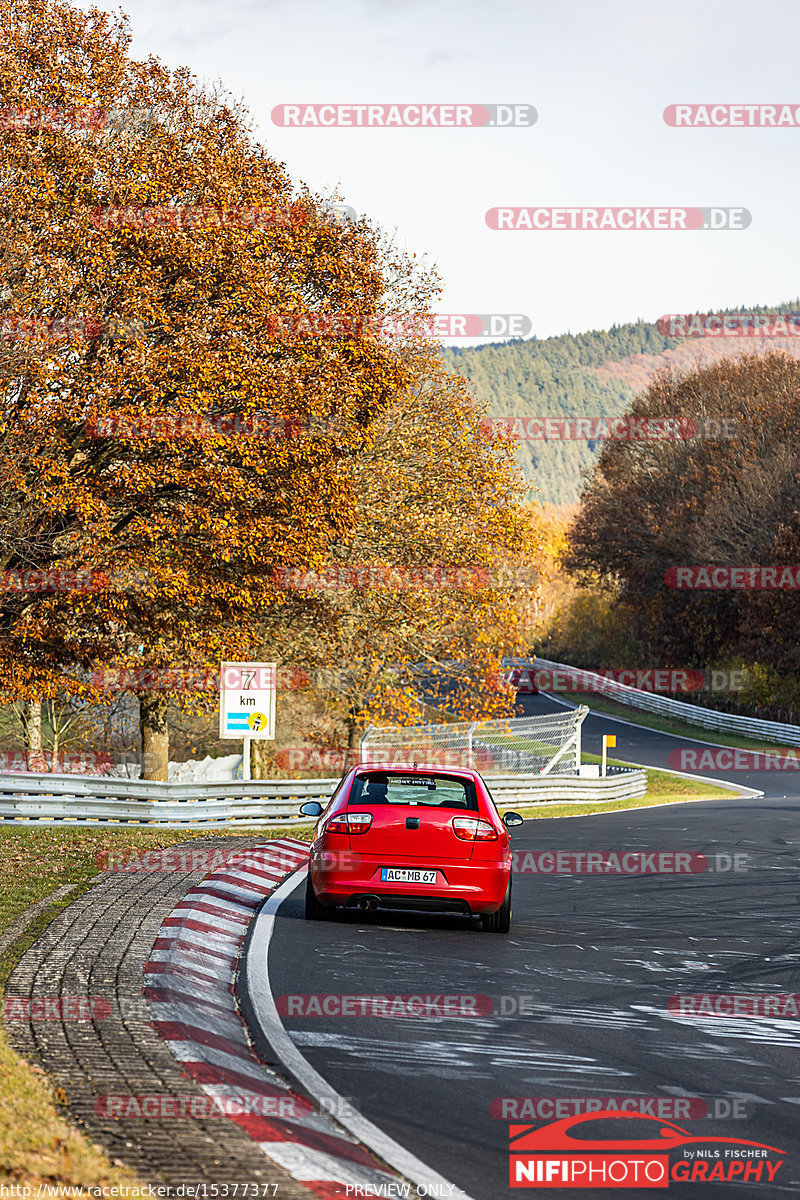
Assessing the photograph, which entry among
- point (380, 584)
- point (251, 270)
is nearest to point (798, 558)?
point (380, 584)

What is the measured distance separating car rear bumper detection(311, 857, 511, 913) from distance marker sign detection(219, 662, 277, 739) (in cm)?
1054

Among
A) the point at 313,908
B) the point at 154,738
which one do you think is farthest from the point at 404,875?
the point at 154,738

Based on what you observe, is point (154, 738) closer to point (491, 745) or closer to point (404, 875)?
point (491, 745)

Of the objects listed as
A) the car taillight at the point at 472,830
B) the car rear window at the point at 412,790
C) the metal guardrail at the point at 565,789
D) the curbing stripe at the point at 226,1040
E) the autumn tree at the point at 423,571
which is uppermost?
the autumn tree at the point at 423,571

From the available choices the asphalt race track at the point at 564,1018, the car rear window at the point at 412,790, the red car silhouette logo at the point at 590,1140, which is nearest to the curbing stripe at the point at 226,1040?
the asphalt race track at the point at 564,1018

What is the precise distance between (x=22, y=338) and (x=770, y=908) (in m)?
12.0

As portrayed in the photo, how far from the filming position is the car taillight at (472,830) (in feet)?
35.0

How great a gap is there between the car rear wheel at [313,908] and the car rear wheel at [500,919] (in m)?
1.39

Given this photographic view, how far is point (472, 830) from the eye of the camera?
10703 mm

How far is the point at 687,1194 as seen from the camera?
4777 mm

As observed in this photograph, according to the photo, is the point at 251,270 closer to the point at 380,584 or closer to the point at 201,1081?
the point at 380,584

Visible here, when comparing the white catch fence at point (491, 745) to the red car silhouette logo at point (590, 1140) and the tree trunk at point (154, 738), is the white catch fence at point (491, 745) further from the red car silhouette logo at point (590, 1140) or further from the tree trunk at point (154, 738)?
the red car silhouette logo at point (590, 1140)

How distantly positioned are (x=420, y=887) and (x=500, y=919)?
0.86 metres

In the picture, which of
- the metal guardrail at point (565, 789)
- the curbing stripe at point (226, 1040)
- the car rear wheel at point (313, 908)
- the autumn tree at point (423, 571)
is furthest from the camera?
the autumn tree at point (423, 571)
